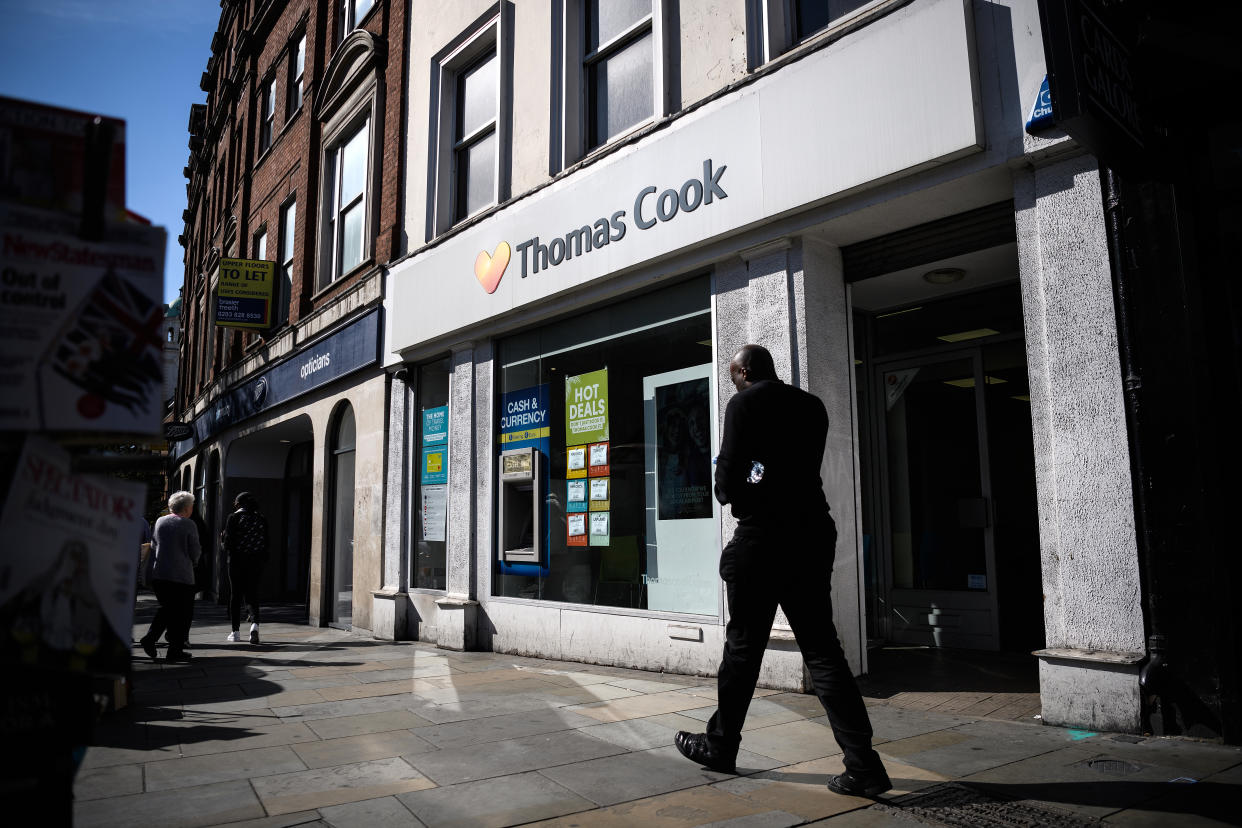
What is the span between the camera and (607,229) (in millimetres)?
7395

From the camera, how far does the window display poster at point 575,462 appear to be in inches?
309

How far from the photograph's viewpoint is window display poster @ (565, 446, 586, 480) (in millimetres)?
7840

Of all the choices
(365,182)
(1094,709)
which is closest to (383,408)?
(365,182)

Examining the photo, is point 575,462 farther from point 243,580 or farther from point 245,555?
point 243,580

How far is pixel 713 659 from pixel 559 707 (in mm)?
1345

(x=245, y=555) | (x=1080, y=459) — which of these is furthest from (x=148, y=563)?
(x=1080, y=459)

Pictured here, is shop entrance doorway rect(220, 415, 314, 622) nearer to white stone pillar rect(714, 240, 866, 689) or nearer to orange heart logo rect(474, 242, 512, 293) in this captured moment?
orange heart logo rect(474, 242, 512, 293)

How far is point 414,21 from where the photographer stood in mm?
11180

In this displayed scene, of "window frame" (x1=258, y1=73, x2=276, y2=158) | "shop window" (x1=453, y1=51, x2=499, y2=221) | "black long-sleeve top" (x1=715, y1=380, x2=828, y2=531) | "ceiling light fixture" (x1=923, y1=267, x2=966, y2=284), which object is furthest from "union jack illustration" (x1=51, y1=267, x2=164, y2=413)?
"window frame" (x1=258, y1=73, x2=276, y2=158)

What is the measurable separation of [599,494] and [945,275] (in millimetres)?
3444

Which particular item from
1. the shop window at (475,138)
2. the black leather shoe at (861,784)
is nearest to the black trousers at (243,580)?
the shop window at (475,138)

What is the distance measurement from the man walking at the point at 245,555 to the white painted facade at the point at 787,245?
5.18 feet

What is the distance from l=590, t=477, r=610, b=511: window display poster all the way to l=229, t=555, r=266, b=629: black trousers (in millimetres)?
4661

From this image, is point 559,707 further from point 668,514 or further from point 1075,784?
point 1075,784
